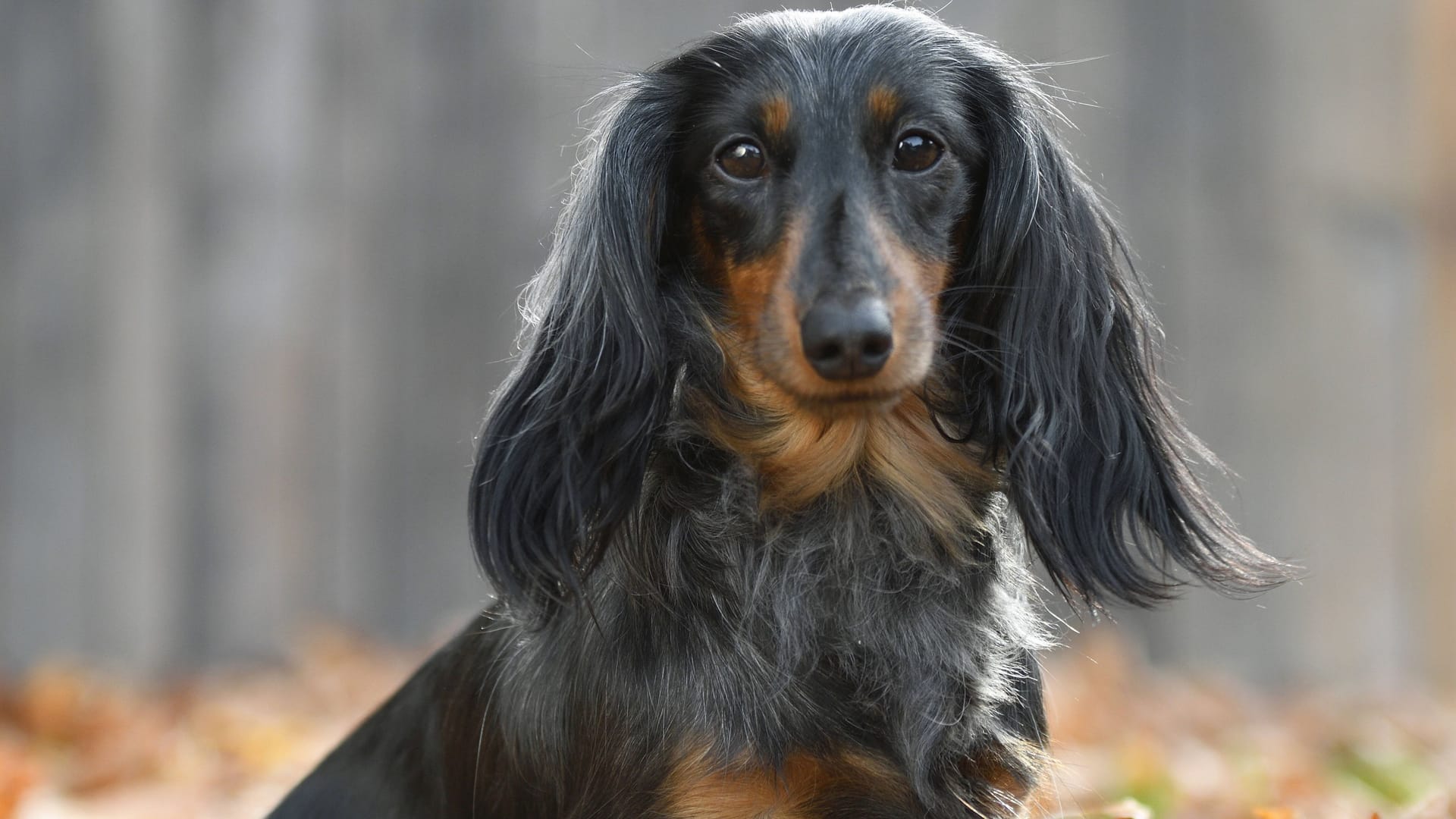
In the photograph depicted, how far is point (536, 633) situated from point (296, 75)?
3237 mm

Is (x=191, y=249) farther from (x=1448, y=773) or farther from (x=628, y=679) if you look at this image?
(x=1448, y=773)

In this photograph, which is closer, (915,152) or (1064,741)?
(915,152)

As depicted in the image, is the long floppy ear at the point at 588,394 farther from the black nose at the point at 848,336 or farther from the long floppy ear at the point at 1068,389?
the long floppy ear at the point at 1068,389

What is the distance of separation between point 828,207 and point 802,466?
1.61 ft

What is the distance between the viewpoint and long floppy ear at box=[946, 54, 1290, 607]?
8.54ft

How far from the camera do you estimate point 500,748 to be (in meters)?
2.59

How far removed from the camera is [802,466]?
2646mm

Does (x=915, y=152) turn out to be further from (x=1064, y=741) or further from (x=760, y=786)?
(x=1064, y=741)

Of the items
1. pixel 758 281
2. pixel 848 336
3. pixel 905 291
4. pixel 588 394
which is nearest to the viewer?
pixel 848 336

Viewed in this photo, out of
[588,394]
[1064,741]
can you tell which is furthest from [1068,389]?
[1064,741]

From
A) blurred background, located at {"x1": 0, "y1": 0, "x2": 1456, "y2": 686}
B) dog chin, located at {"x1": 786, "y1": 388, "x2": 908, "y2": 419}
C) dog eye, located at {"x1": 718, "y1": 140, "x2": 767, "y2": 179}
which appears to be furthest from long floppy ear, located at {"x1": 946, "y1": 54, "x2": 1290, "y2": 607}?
blurred background, located at {"x1": 0, "y1": 0, "x2": 1456, "y2": 686}

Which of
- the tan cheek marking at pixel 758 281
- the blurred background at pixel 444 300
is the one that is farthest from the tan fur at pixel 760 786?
the blurred background at pixel 444 300

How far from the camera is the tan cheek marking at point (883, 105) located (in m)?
2.51

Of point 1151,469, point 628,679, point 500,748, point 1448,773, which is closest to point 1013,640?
point 1151,469
